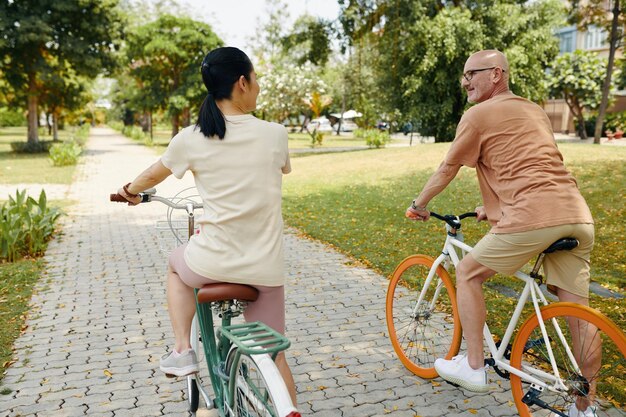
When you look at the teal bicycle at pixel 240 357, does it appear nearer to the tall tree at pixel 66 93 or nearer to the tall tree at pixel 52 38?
the tall tree at pixel 52 38

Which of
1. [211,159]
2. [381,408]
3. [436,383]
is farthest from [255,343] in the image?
[436,383]

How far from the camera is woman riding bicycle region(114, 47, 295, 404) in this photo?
2.47 metres

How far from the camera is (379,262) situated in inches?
295

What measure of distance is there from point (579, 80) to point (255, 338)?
40201mm

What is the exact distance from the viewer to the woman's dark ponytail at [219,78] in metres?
2.46

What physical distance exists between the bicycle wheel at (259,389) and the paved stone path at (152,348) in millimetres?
1166

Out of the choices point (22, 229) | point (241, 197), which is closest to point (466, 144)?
point (241, 197)

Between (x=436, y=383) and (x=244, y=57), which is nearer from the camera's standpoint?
(x=244, y=57)

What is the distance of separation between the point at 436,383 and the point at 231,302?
6.27 ft

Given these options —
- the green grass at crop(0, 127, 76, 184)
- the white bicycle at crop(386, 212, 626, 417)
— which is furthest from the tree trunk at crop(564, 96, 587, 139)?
the white bicycle at crop(386, 212, 626, 417)

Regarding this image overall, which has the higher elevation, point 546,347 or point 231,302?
point 231,302

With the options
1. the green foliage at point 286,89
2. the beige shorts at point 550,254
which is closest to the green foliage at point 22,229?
the beige shorts at point 550,254

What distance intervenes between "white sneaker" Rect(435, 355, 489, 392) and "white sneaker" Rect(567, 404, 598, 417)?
0.48m

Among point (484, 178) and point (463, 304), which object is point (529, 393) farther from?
point (484, 178)
